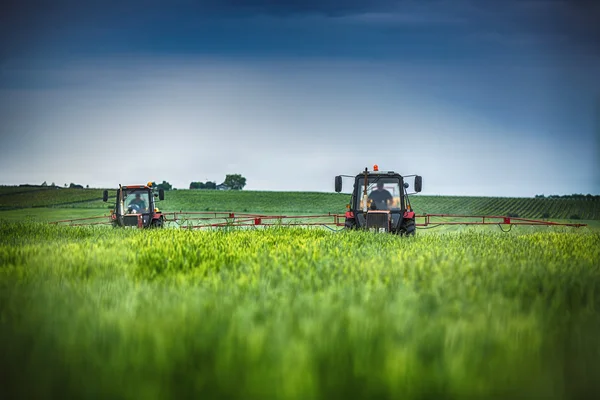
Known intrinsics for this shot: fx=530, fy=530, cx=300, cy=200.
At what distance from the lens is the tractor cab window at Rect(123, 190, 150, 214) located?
67.0 feet

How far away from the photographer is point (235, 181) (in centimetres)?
11819

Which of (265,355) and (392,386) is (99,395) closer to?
(265,355)

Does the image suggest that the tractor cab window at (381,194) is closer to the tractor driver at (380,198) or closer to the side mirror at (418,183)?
the tractor driver at (380,198)

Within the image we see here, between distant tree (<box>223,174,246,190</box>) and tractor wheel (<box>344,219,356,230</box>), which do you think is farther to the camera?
distant tree (<box>223,174,246,190</box>)

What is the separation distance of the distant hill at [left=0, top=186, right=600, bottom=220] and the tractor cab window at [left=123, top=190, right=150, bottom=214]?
134ft

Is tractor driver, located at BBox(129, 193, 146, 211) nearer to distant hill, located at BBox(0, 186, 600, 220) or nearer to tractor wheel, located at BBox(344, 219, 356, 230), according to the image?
Answer: tractor wheel, located at BBox(344, 219, 356, 230)

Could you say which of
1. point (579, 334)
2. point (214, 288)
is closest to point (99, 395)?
point (214, 288)

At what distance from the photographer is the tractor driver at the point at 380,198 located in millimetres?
16750

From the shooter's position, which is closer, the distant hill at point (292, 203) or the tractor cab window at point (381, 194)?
the tractor cab window at point (381, 194)

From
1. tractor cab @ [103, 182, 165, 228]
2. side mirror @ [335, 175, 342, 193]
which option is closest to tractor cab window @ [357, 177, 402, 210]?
side mirror @ [335, 175, 342, 193]

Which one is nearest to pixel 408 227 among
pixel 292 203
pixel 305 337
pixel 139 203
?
pixel 139 203

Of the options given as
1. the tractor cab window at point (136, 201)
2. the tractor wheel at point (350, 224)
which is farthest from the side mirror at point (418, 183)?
the tractor cab window at point (136, 201)

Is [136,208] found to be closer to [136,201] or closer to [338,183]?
[136,201]

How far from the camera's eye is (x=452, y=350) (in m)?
2.78
